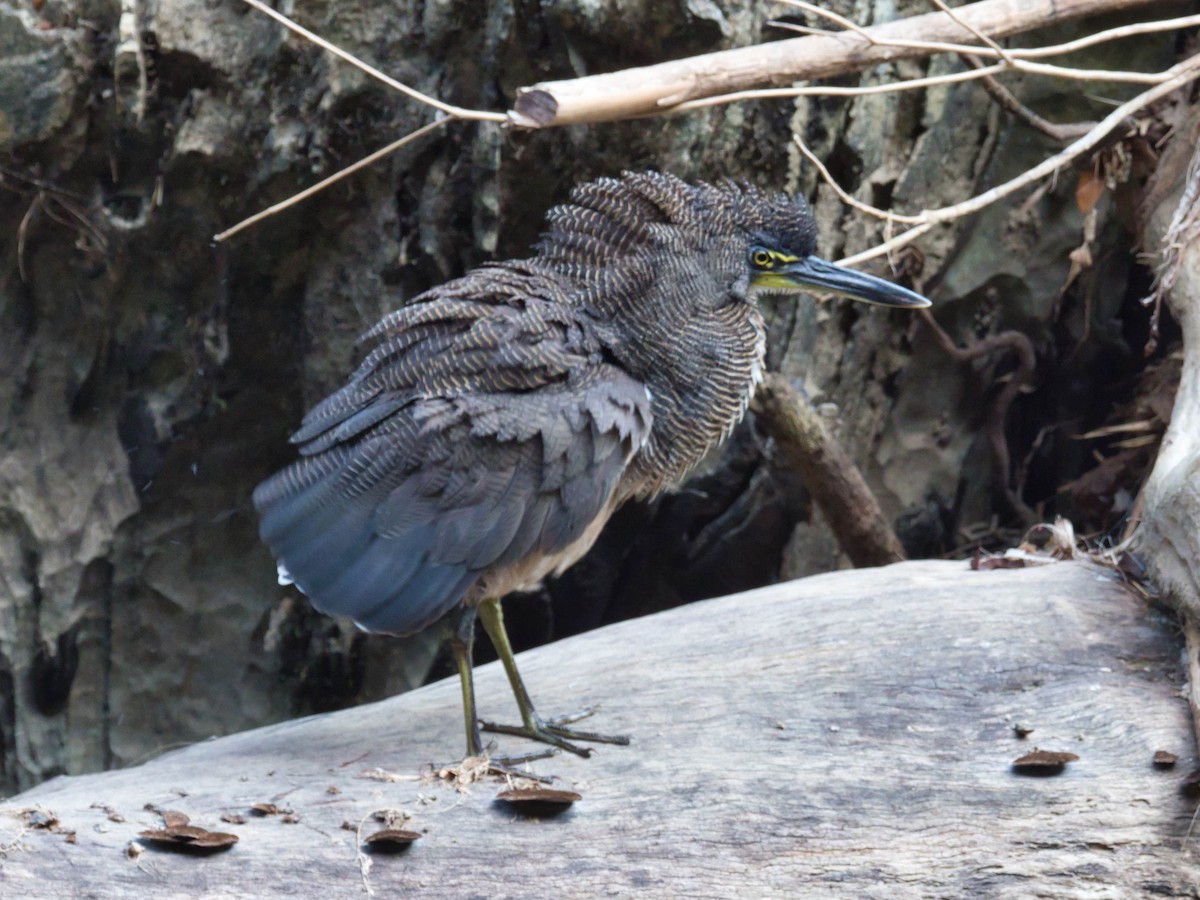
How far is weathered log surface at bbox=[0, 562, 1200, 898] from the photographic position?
2.15 meters

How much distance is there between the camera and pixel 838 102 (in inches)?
161

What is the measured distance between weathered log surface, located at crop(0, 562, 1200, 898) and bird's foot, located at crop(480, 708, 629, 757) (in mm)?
43

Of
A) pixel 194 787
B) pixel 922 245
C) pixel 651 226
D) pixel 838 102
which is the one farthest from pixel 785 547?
pixel 194 787

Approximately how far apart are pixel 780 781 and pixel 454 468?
37.9 inches

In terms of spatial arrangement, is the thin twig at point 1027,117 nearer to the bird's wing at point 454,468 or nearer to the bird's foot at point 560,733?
the bird's wing at point 454,468

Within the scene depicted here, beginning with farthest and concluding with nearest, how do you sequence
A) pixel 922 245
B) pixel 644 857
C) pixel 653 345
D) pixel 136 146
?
pixel 922 245 < pixel 136 146 < pixel 653 345 < pixel 644 857

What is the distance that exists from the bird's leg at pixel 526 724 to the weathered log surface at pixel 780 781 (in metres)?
0.05

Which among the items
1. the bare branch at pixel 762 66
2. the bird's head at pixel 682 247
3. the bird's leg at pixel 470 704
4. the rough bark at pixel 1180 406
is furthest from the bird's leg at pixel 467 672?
the rough bark at pixel 1180 406

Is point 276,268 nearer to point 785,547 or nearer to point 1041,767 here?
point 785,547

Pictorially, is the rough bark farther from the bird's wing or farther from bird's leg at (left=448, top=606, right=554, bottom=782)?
bird's leg at (left=448, top=606, right=554, bottom=782)

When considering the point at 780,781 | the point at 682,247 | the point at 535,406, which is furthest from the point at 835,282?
the point at 780,781

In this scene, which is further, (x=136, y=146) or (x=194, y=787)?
(x=136, y=146)

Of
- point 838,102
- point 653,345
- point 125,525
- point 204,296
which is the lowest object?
point 125,525

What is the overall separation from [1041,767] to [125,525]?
3.02 metres
